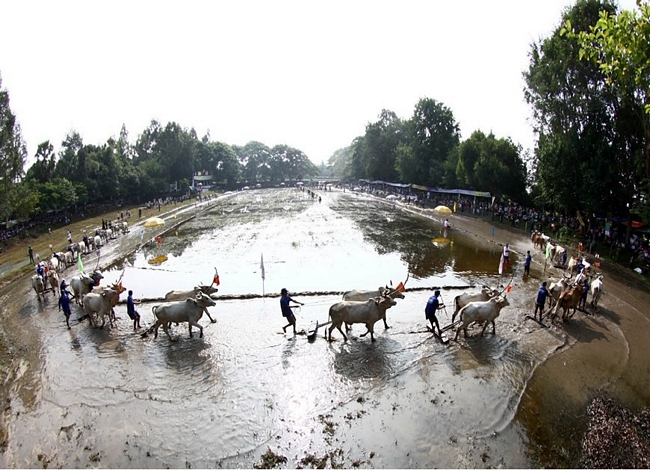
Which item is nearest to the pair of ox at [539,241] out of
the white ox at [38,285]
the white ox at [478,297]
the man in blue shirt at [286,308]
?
the white ox at [478,297]

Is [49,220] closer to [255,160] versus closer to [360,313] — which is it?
[360,313]

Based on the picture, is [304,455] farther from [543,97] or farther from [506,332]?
[543,97]

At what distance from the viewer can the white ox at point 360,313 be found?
1324cm

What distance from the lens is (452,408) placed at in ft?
31.7

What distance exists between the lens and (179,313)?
13.8 m

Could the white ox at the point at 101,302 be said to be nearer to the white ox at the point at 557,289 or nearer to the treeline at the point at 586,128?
the white ox at the point at 557,289

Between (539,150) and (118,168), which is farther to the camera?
(118,168)

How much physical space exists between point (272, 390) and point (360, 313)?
4.09 m

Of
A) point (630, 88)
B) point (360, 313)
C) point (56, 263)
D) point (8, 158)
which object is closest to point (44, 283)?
point (56, 263)

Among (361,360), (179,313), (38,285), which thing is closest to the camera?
(361,360)

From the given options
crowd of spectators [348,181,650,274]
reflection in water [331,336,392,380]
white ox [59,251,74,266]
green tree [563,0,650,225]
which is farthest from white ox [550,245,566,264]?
white ox [59,251,74,266]

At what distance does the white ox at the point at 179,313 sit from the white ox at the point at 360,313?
483cm

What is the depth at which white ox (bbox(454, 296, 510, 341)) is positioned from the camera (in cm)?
1330

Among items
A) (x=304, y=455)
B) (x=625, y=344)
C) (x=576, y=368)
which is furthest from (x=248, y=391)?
(x=625, y=344)
